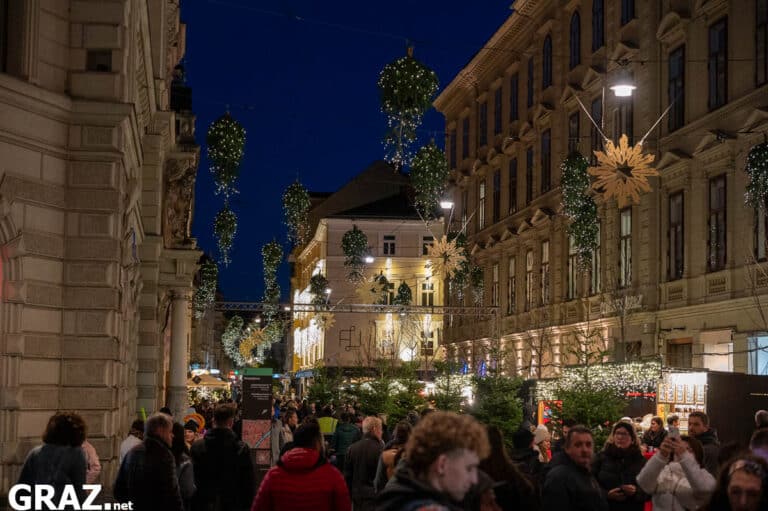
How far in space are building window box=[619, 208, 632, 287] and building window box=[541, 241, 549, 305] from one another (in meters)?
8.40

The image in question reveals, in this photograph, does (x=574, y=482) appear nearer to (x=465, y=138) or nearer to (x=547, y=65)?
(x=547, y=65)

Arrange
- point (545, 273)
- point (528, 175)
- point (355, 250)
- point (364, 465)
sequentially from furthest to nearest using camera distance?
point (528, 175), point (545, 273), point (355, 250), point (364, 465)

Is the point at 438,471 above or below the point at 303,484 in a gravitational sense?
above

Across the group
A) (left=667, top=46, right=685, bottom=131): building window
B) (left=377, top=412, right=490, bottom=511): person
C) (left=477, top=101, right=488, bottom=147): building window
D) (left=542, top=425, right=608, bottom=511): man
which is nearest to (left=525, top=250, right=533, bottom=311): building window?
(left=477, top=101, right=488, bottom=147): building window

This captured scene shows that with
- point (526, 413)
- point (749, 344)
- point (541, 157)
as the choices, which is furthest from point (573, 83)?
point (526, 413)

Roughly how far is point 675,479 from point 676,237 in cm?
2759

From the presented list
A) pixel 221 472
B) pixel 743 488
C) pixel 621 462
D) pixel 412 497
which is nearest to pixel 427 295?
pixel 221 472

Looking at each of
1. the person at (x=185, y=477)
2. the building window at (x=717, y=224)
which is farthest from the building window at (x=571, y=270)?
the person at (x=185, y=477)

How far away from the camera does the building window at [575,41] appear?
4622cm

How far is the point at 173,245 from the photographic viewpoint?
35625 mm

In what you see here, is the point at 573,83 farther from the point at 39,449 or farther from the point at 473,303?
the point at 39,449

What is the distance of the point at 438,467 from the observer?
5.28 meters

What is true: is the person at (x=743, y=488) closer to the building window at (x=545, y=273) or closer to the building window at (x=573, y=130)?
the building window at (x=573, y=130)

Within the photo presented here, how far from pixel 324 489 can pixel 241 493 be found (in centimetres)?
320
